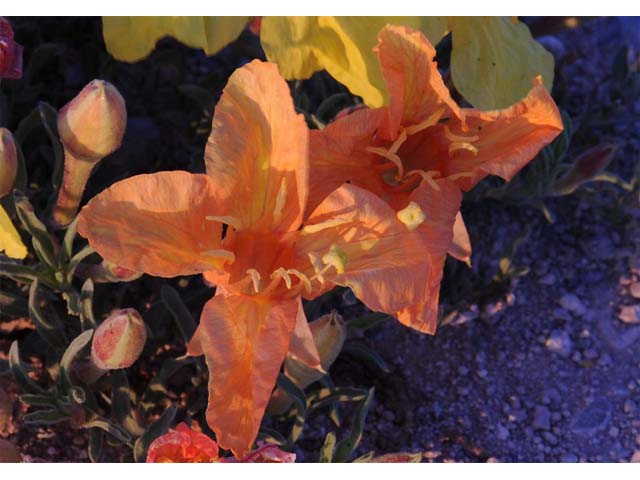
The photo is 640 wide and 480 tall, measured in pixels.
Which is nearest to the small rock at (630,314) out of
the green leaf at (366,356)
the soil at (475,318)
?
the soil at (475,318)

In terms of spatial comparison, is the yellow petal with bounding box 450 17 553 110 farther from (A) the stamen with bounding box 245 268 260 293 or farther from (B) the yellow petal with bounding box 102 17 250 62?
(A) the stamen with bounding box 245 268 260 293

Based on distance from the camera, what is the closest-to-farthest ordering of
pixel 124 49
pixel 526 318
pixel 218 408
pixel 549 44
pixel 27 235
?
pixel 218 408, pixel 124 49, pixel 27 235, pixel 526 318, pixel 549 44

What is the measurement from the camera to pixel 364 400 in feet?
A: 4.72

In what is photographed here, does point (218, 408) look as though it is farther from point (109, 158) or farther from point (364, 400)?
point (109, 158)

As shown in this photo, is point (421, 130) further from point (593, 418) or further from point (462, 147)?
point (593, 418)

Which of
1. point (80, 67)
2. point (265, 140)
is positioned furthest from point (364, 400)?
point (80, 67)

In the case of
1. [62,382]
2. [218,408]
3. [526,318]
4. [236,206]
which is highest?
[236,206]

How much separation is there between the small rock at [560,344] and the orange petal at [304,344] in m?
0.73

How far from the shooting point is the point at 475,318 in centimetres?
173

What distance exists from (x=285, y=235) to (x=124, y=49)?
1.21 ft

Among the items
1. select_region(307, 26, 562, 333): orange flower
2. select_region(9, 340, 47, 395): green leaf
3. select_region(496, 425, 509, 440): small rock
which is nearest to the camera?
select_region(307, 26, 562, 333): orange flower

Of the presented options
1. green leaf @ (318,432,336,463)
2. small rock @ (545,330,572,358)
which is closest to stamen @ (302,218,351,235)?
green leaf @ (318,432,336,463)

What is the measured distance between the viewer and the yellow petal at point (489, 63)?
126 cm

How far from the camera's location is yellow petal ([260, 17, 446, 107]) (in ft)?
3.89
